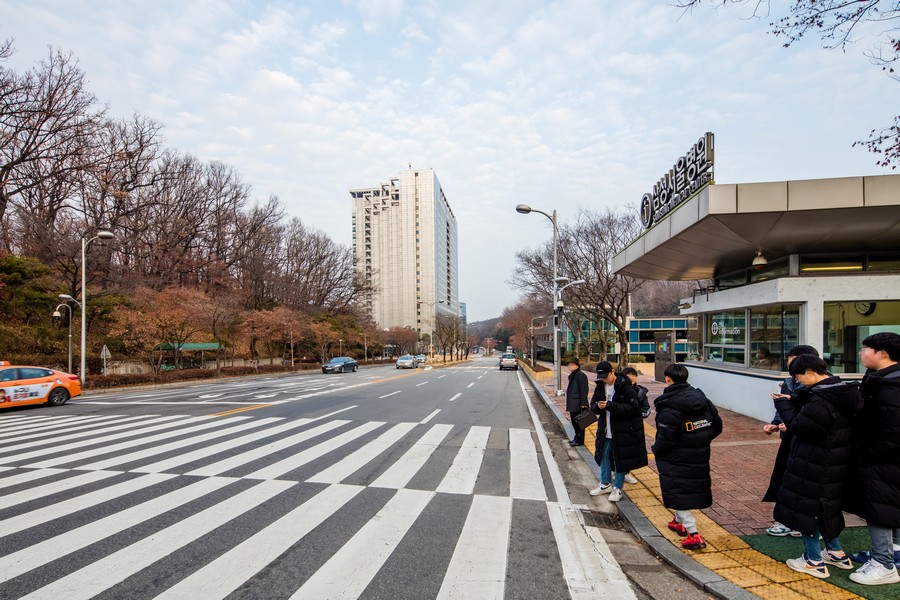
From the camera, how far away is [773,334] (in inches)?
418

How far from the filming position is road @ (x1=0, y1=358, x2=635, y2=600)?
11.5ft

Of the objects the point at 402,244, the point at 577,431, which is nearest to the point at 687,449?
the point at 577,431

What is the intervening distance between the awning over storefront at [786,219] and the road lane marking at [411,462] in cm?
714

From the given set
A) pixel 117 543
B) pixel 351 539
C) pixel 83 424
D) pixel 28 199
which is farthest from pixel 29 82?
pixel 351 539

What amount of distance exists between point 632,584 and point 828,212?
7996mm

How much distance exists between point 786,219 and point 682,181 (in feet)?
9.68

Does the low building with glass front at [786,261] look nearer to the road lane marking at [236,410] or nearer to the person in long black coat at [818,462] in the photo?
the person in long black coat at [818,462]

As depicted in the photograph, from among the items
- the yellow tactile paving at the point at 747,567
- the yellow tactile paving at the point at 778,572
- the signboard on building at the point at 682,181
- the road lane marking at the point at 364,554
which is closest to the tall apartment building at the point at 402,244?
the signboard on building at the point at 682,181

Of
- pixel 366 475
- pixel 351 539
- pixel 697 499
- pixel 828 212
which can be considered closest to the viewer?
pixel 697 499

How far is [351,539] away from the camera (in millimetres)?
4254

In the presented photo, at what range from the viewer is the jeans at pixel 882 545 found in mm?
3371

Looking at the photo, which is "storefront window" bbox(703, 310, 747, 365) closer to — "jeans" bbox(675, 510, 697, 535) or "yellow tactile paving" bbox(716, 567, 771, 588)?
"jeans" bbox(675, 510, 697, 535)

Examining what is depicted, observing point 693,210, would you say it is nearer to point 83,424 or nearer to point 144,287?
point 83,424

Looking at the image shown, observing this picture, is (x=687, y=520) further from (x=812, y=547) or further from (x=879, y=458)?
(x=879, y=458)
